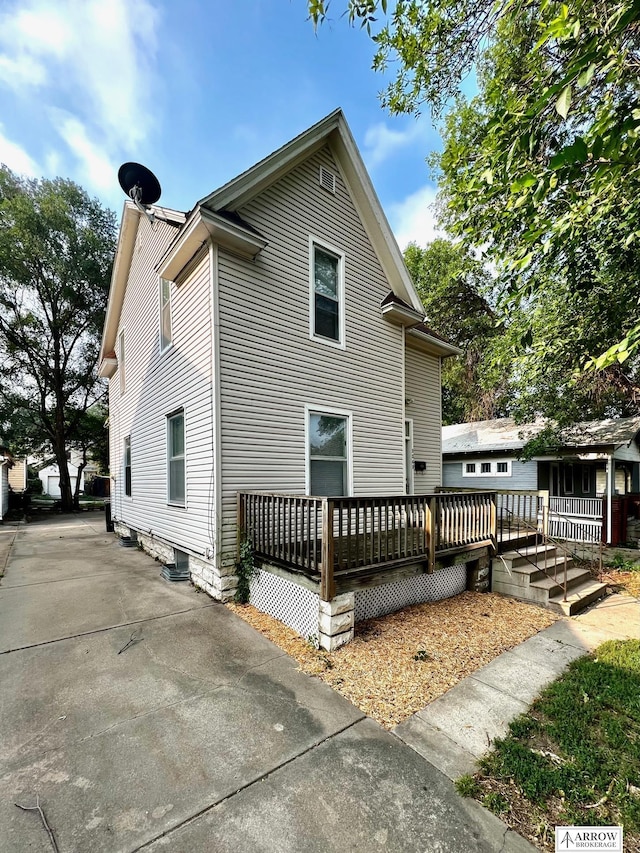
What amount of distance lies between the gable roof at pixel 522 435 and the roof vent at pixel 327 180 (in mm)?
9494

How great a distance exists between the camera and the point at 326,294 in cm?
703

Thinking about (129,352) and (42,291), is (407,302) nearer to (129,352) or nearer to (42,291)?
(129,352)

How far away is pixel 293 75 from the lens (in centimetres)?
685

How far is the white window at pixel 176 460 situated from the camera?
660cm

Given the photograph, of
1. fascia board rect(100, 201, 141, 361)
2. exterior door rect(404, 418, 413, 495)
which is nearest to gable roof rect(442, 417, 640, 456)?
exterior door rect(404, 418, 413, 495)

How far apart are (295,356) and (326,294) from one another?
1.57 m

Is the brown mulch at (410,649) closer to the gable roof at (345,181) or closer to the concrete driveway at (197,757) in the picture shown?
the concrete driveway at (197,757)

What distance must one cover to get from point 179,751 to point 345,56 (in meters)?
9.69

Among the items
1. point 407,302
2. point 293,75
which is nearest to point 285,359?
point 407,302

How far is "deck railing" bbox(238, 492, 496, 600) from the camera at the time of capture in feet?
13.5

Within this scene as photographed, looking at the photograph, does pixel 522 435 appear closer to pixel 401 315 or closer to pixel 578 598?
pixel 401 315

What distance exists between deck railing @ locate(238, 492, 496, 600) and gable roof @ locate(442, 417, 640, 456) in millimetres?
7705

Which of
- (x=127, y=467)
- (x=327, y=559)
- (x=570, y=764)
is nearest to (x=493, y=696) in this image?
(x=570, y=764)

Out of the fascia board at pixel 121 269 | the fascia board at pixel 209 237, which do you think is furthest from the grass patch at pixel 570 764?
the fascia board at pixel 121 269
